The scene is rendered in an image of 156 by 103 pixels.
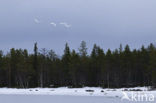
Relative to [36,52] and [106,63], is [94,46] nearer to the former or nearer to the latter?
[106,63]

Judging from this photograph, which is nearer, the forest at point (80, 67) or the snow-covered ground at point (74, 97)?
the snow-covered ground at point (74, 97)

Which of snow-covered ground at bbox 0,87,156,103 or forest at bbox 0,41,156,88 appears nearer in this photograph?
snow-covered ground at bbox 0,87,156,103

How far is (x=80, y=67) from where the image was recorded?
188 ft

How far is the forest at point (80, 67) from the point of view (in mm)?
54125

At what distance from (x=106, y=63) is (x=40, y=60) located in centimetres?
1676

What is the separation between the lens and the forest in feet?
178

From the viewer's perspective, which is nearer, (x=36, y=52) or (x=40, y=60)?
(x=40, y=60)

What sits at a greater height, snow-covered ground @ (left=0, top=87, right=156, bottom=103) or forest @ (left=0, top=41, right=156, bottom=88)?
forest @ (left=0, top=41, right=156, bottom=88)

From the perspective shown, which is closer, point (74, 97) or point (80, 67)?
point (74, 97)

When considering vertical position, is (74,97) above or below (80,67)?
below

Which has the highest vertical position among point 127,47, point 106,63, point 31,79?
point 127,47

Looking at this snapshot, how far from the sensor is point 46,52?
201 feet

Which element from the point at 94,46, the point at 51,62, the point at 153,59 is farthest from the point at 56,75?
the point at 153,59

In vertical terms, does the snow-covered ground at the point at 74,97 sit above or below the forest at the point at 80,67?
below
